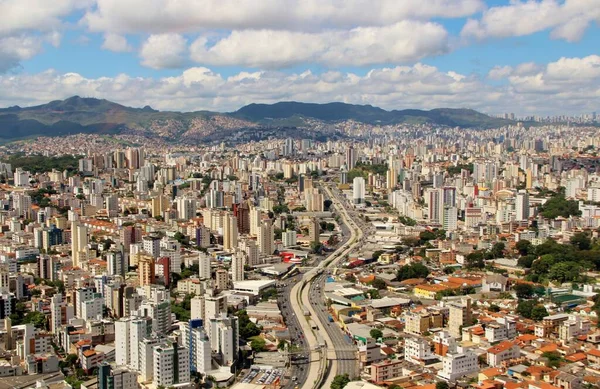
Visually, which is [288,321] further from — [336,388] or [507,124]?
[507,124]

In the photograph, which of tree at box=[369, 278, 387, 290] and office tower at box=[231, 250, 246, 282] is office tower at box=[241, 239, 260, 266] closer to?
office tower at box=[231, 250, 246, 282]

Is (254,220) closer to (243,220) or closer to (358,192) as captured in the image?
(243,220)

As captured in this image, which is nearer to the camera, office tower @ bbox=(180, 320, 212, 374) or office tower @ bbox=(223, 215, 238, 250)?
office tower @ bbox=(180, 320, 212, 374)

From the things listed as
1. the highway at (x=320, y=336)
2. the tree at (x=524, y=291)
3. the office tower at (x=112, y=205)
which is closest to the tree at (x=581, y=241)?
the tree at (x=524, y=291)

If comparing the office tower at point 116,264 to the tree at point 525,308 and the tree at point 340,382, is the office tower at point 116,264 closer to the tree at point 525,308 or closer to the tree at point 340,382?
the tree at point 340,382

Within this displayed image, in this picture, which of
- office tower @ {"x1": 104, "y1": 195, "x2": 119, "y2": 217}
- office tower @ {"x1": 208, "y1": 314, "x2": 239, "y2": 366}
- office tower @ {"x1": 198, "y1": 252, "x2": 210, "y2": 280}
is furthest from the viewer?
office tower @ {"x1": 104, "y1": 195, "x2": 119, "y2": 217}

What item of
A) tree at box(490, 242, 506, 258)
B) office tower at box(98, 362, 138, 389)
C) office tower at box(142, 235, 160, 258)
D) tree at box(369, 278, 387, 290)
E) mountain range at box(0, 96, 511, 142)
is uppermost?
mountain range at box(0, 96, 511, 142)

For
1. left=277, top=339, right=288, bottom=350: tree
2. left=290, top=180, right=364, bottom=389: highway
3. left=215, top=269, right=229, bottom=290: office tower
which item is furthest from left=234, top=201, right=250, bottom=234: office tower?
left=277, top=339, right=288, bottom=350: tree

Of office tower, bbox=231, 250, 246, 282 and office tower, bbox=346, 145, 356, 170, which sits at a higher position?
office tower, bbox=346, 145, 356, 170
